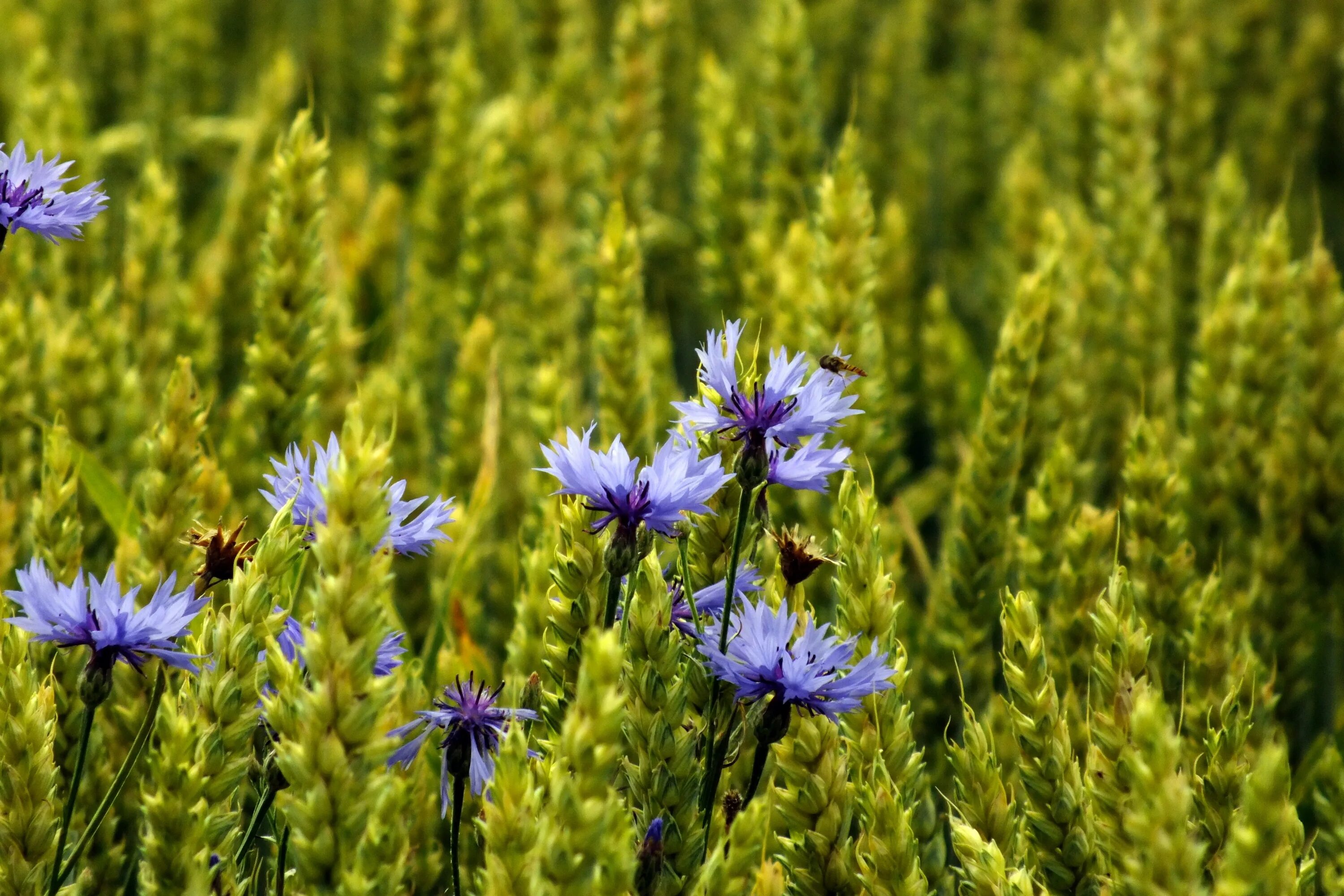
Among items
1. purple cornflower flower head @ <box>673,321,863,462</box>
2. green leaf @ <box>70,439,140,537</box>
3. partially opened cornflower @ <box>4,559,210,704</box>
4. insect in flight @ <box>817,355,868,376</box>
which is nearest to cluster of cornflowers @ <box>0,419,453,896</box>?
partially opened cornflower @ <box>4,559,210,704</box>

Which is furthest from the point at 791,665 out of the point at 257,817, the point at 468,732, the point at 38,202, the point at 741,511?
the point at 38,202

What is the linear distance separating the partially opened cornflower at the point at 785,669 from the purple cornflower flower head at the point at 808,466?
106 mm

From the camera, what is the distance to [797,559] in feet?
3.50

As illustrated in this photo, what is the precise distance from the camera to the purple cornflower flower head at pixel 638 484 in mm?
971

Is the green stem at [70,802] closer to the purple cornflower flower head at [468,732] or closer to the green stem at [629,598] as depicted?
the purple cornflower flower head at [468,732]

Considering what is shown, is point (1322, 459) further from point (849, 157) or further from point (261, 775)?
point (261, 775)

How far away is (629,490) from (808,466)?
0.54ft

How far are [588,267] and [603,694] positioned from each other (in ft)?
5.47

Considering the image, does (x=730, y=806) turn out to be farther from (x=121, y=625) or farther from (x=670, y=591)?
(x=121, y=625)

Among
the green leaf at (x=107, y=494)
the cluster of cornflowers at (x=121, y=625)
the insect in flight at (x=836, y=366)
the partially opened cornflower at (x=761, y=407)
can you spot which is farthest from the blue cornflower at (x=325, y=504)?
the green leaf at (x=107, y=494)

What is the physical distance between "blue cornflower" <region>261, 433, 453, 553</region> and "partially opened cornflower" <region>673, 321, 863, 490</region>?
222mm

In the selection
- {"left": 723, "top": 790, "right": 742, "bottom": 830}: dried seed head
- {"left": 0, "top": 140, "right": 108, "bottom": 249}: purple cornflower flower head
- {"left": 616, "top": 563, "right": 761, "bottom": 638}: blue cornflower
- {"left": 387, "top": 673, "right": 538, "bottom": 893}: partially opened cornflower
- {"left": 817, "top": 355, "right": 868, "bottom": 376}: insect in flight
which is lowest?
{"left": 723, "top": 790, "right": 742, "bottom": 830}: dried seed head

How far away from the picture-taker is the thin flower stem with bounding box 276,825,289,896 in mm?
988

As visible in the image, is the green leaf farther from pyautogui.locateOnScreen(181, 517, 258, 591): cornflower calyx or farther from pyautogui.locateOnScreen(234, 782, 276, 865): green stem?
pyautogui.locateOnScreen(234, 782, 276, 865): green stem
